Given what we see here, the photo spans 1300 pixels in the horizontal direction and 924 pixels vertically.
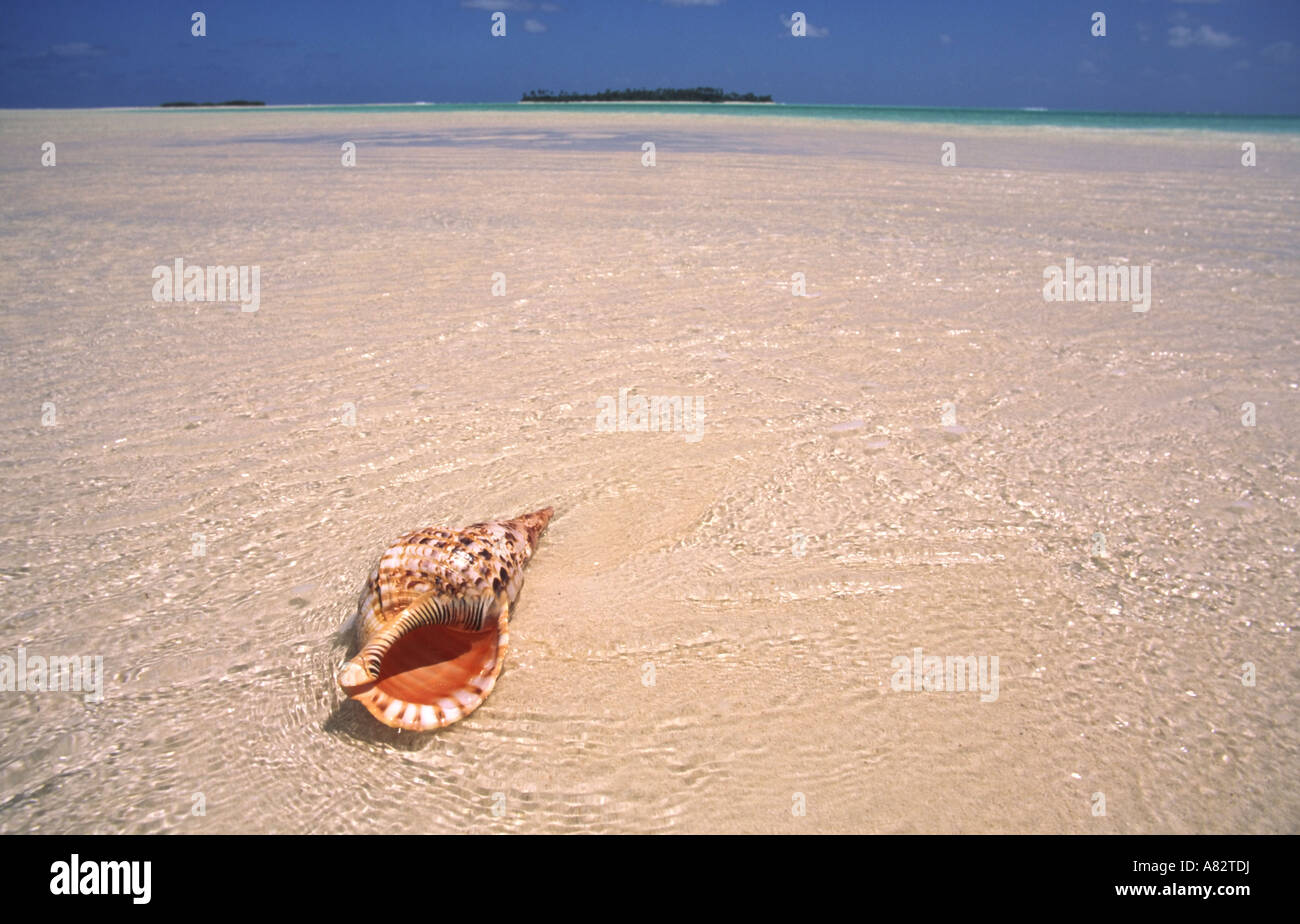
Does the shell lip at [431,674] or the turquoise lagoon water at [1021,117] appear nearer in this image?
the shell lip at [431,674]

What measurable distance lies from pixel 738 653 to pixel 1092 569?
4.61 feet

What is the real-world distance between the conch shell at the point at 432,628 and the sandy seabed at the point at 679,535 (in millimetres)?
104

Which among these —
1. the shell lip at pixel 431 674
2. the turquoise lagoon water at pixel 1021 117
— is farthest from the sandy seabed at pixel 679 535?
the turquoise lagoon water at pixel 1021 117

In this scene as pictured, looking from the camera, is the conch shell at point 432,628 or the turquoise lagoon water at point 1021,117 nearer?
the conch shell at point 432,628

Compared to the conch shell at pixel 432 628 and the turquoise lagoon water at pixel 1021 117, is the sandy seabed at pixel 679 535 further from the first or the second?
the turquoise lagoon water at pixel 1021 117

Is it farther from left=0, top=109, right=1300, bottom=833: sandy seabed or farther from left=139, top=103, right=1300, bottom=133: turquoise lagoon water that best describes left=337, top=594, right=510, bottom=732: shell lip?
left=139, top=103, right=1300, bottom=133: turquoise lagoon water

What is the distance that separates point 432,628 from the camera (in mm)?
2428

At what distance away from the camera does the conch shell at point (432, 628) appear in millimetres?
2162

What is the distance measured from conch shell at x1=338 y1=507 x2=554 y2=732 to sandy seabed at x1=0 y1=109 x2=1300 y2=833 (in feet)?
0.34

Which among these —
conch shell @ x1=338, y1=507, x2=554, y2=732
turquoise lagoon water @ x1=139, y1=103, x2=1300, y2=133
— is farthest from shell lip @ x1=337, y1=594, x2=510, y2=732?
turquoise lagoon water @ x1=139, y1=103, x2=1300, y2=133

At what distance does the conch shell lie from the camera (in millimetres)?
2162

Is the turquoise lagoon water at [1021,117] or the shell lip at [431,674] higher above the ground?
the turquoise lagoon water at [1021,117]
